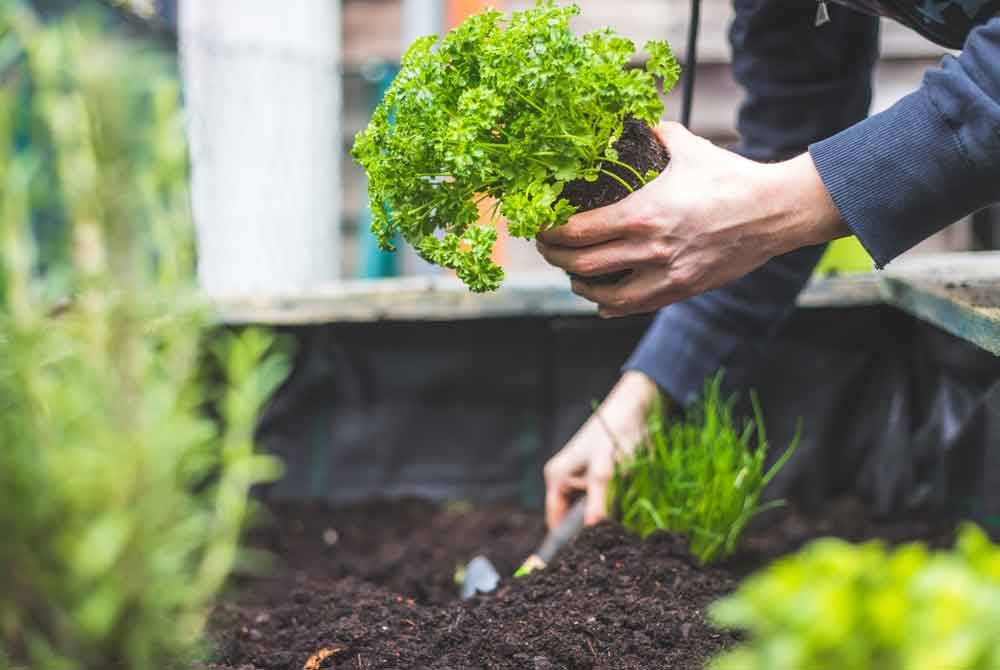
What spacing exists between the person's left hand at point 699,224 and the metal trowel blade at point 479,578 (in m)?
0.82

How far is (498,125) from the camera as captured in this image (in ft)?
4.23

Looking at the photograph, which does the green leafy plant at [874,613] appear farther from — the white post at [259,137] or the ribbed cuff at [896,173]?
the white post at [259,137]

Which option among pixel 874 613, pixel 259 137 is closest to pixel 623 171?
pixel 874 613

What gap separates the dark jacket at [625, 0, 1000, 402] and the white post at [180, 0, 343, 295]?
187cm

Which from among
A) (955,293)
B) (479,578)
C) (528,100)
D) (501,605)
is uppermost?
(528,100)

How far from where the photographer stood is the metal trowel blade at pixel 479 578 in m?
1.91

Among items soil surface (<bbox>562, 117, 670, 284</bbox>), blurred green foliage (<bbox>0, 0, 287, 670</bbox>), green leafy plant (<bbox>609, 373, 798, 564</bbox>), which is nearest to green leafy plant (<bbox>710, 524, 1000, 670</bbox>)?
blurred green foliage (<bbox>0, 0, 287, 670</bbox>)

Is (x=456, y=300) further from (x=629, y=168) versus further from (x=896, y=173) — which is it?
(x=896, y=173)

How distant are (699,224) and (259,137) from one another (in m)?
2.77

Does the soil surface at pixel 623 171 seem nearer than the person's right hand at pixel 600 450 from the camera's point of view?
Yes

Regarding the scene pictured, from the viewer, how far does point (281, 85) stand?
372 cm

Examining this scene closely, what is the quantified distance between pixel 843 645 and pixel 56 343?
1080 mm

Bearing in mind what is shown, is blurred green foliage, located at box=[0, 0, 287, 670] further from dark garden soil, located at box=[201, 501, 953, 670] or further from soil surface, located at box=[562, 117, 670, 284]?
soil surface, located at box=[562, 117, 670, 284]

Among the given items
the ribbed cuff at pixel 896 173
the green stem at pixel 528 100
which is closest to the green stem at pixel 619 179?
the green stem at pixel 528 100
